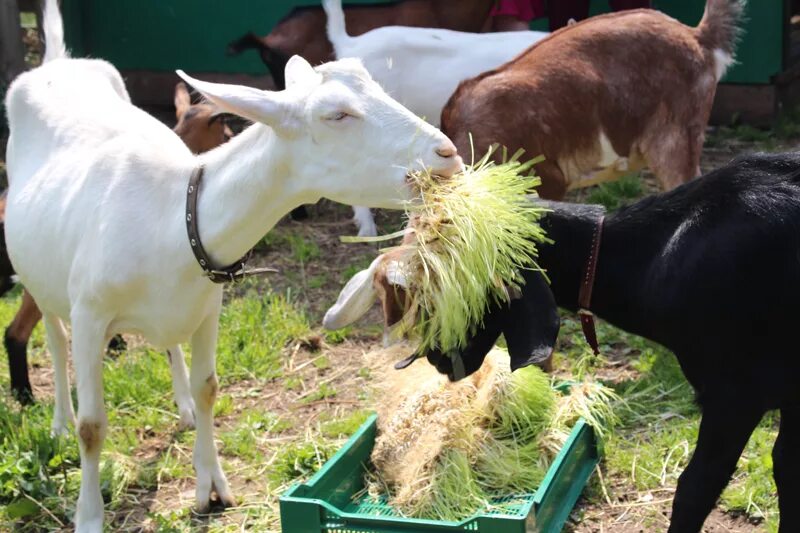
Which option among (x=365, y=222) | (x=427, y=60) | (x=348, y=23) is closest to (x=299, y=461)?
(x=365, y=222)

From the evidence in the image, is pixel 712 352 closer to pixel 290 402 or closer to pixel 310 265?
pixel 290 402

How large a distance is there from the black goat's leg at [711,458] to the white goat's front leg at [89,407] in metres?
2.05

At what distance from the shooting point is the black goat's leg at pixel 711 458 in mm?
3092

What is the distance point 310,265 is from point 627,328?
3.62m

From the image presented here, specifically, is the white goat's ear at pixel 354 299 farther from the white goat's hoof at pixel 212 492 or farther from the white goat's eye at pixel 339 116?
the white goat's hoof at pixel 212 492

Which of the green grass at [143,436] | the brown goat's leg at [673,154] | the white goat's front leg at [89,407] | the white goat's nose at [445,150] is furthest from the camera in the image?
the brown goat's leg at [673,154]

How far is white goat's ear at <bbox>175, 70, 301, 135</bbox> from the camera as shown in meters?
3.14

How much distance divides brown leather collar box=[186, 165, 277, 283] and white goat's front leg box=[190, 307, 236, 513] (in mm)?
520

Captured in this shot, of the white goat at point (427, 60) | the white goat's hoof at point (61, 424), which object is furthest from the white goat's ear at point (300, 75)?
the white goat at point (427, 60)

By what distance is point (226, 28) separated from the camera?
998 cm

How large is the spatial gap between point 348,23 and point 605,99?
11.8 ft

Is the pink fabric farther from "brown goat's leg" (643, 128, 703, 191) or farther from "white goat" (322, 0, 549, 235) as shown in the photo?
"brown goat's leg" (643, 128, 703, 191)

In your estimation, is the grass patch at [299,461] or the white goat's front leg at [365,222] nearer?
the grass patch at [299,461]

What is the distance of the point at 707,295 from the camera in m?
3.11
